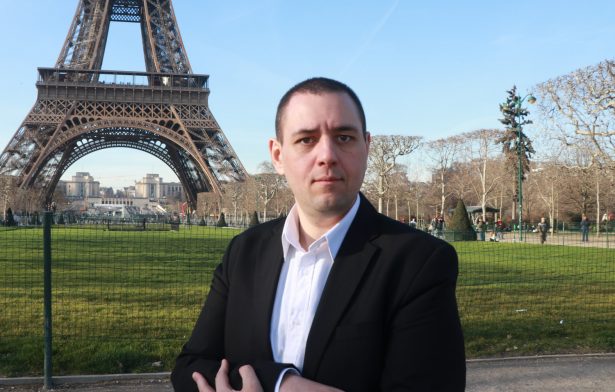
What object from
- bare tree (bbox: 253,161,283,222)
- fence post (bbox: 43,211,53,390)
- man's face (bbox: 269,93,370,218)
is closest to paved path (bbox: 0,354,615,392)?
fence post (bbox: 43,211,53,390)

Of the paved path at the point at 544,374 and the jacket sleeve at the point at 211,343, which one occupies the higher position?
the jacket sleeve at the point at 211,343

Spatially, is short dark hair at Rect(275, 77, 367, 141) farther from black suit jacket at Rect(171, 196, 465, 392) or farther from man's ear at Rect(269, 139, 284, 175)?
black suit jacket at Rect(171, 196, 465, 392)

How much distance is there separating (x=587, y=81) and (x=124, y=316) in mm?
11366

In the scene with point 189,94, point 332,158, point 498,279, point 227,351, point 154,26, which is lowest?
point 498,279

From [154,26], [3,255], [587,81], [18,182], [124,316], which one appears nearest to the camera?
[124,316]

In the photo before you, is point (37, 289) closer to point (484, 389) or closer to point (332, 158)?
point (484, 389)

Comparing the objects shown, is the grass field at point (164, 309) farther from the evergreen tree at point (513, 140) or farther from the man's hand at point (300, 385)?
the evergreen tree at point (513, 140)

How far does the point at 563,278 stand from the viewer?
38.0ft

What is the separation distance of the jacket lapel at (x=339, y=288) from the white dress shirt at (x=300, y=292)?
0.04 meters

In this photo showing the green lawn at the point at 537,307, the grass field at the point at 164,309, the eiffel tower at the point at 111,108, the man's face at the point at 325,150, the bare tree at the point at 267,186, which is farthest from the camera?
the bare tree at the point at 267,186

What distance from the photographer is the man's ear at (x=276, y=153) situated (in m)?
1.76

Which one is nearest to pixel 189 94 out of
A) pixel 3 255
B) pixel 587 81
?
pixel 3 255

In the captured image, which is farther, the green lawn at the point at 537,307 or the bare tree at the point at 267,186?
the bare tree at the point at 267,186

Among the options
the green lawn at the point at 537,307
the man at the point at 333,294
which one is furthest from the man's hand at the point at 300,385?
the green lawn at the point at 537,307
